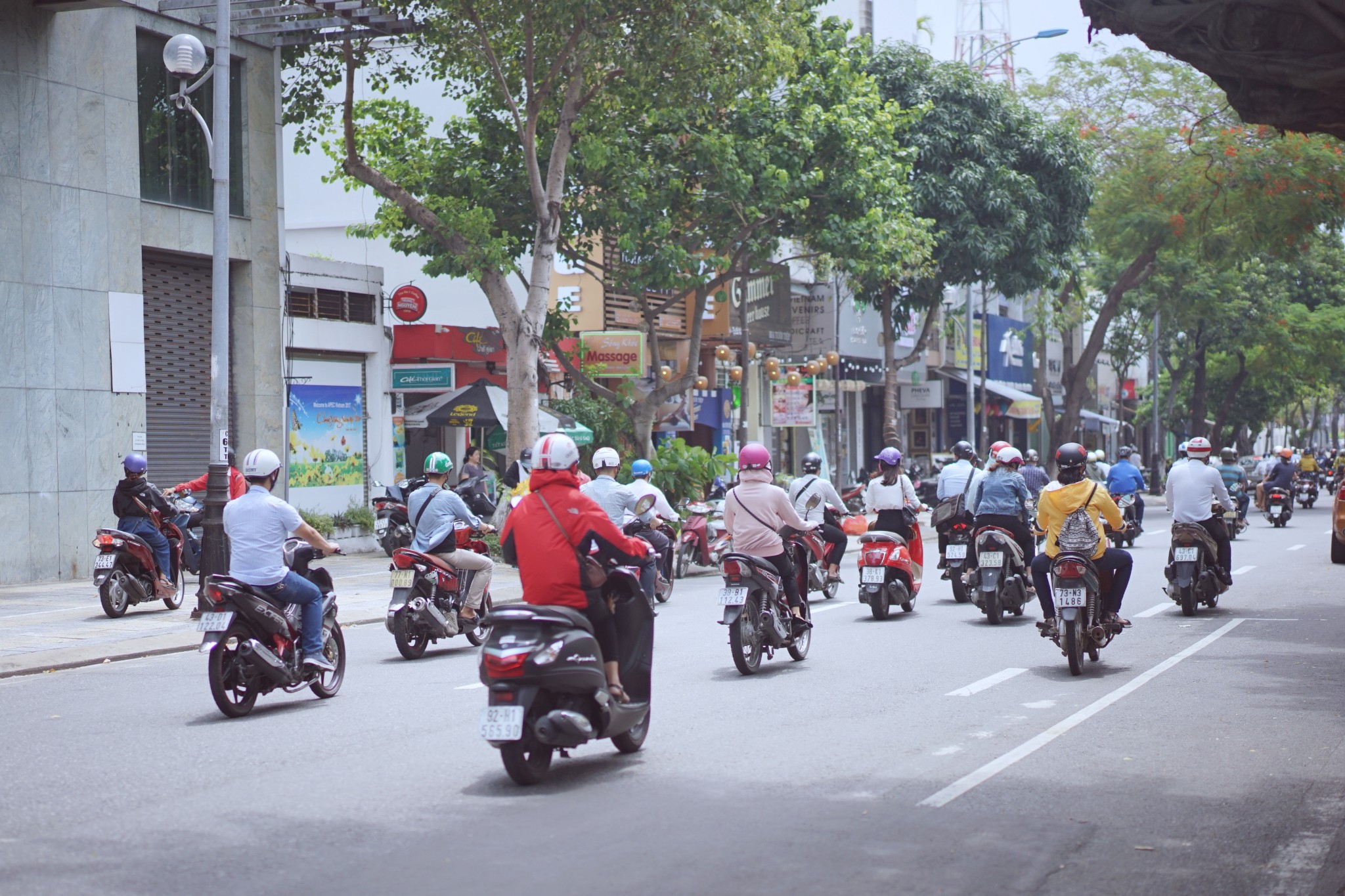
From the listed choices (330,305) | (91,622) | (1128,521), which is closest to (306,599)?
(91,622)

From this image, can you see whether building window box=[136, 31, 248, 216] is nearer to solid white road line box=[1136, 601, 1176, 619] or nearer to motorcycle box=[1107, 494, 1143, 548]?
solid white road line box=[1136, 601, 1176, 619]

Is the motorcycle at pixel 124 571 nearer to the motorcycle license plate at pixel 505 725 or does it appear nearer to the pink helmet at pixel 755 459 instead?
the pink helmet at pixel 755 459

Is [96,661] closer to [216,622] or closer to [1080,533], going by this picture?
[216,622]

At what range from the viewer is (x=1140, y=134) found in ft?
119

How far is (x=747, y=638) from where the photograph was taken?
11680mm

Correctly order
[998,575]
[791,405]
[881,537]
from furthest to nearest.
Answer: [791,405] < [881,537] < [998,575]

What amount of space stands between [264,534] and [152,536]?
7.76 metres

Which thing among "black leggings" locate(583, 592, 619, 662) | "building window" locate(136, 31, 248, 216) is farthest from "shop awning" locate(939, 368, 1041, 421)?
"black leggings" locate(583, 592, 619, 662)

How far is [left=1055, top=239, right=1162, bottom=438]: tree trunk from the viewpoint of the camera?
40219 mm

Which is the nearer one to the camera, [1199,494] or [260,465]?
[260,465]

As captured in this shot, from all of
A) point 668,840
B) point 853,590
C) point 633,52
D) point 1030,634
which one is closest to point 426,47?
point 633,52

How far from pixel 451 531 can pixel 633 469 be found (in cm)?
577

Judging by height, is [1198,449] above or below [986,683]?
above

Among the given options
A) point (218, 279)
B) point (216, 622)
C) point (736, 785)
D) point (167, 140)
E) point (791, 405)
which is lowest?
point (736, 785)
